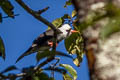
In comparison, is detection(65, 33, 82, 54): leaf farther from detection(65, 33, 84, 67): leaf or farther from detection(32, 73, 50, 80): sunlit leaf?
detection(32, 73, 50, 80): sunlit leaf

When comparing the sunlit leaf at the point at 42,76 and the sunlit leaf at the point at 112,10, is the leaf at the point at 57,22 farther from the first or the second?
the sunlit leaf at the point at 112,10

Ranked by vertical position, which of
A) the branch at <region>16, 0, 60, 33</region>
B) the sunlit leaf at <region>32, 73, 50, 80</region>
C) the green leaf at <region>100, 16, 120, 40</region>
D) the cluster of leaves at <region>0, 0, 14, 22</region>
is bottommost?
the green leaf at <region>100, 16, 120, 40</region>

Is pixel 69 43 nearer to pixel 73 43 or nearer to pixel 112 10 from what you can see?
pixel 73 43

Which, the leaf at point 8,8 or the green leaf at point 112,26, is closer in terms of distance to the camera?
the green leaf at point 112,26

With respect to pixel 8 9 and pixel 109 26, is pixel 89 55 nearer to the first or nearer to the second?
pixel 109 26

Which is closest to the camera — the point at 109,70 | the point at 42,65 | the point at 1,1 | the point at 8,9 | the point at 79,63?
the point at 109,70

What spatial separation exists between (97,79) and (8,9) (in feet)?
6.17

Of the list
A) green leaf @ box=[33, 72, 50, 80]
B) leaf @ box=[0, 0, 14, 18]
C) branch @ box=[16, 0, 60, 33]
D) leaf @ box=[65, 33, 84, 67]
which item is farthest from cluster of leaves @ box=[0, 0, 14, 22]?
green leaf @ box=[33, 72, 50, 80]

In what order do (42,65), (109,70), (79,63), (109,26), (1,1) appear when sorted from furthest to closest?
(79,63), (1,1), (42,65), (109,70), (109,26)

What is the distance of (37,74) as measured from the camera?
5.70ft

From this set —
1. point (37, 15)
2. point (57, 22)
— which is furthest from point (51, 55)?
point (57, 22)

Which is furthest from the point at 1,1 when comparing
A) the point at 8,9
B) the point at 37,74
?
the point at 37,74

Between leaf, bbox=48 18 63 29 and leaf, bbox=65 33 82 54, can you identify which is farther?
leaf, bbox=48 18 63 29

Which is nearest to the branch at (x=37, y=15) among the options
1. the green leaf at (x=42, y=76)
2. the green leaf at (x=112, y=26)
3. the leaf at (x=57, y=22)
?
the green leaf at (x=42, y=76)
